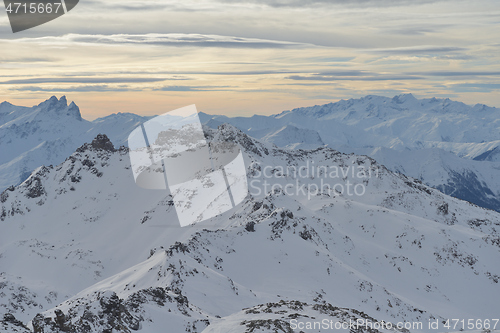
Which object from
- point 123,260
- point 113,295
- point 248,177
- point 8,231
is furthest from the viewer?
point 8,231

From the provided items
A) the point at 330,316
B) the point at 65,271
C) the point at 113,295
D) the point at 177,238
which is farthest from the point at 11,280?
the point at 330,316

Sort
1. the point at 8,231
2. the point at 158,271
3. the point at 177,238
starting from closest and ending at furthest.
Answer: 1. the point at 158,271
2. the point at 177,238
3. the point at 8,231

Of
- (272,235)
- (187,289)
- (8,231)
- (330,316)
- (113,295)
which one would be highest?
(113,295)

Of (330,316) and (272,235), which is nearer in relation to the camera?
(330,316)

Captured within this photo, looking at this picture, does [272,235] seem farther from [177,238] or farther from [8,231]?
[8,231]

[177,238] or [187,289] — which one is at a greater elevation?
[187,289]

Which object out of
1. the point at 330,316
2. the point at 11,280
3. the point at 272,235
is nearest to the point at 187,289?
the point at 330,316
